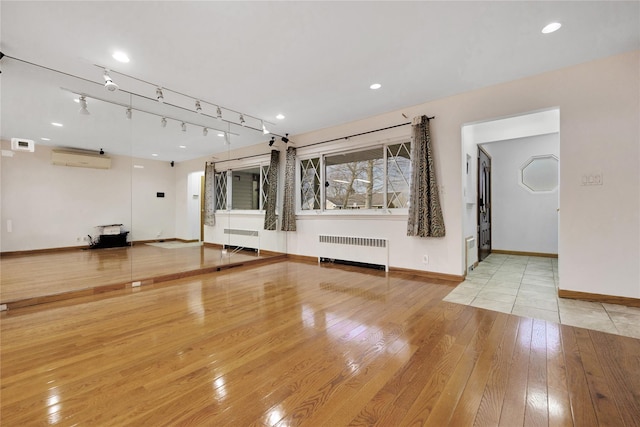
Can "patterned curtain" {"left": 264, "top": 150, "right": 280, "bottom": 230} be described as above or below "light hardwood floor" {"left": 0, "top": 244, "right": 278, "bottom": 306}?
above

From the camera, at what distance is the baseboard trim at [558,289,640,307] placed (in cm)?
277

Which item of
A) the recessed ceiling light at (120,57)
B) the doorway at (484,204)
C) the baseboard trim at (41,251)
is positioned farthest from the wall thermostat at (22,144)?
the doorway at (484,204)

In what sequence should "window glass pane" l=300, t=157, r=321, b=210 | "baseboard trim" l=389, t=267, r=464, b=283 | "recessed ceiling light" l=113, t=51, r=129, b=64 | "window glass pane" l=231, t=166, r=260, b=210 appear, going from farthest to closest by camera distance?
"window glass pane" l=300, t=157, r=321, b=210 → "window glass pane" l=231, t=166, r=260, b=210 → "baseboard trim" l=389, t=267, r=464, b=283 → "recessed ceiling light" l=113, t=51, r=129, b=64

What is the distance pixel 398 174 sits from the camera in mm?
4484

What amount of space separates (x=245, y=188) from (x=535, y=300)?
5007 millimetres

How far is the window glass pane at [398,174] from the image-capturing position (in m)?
4.37

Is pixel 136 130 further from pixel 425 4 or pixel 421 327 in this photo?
pixel 421 327

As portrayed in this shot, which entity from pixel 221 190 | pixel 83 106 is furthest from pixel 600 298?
pixel 83 106

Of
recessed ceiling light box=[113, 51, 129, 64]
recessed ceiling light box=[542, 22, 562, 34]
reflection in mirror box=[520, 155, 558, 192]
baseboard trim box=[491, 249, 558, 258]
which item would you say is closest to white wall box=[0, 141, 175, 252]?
recessed ceiling light box=[113, 51, 129, 64]

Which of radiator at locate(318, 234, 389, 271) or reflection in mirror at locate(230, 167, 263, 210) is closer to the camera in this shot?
radiator at locate(318, 234, 389, 271)

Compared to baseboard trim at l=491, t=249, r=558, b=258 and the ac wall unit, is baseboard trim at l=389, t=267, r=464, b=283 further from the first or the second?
the ac wall unit

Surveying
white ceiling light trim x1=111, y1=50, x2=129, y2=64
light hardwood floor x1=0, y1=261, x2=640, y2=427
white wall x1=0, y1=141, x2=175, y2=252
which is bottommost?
light hardwood floor x1=0, y1=261, x2=640, y2=427

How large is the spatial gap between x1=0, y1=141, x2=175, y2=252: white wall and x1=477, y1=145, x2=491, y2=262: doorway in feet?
18.7

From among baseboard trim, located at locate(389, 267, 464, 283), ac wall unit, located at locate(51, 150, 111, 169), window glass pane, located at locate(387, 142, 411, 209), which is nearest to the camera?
ac wall unit, located at locate(51, 150, 111, 169)
